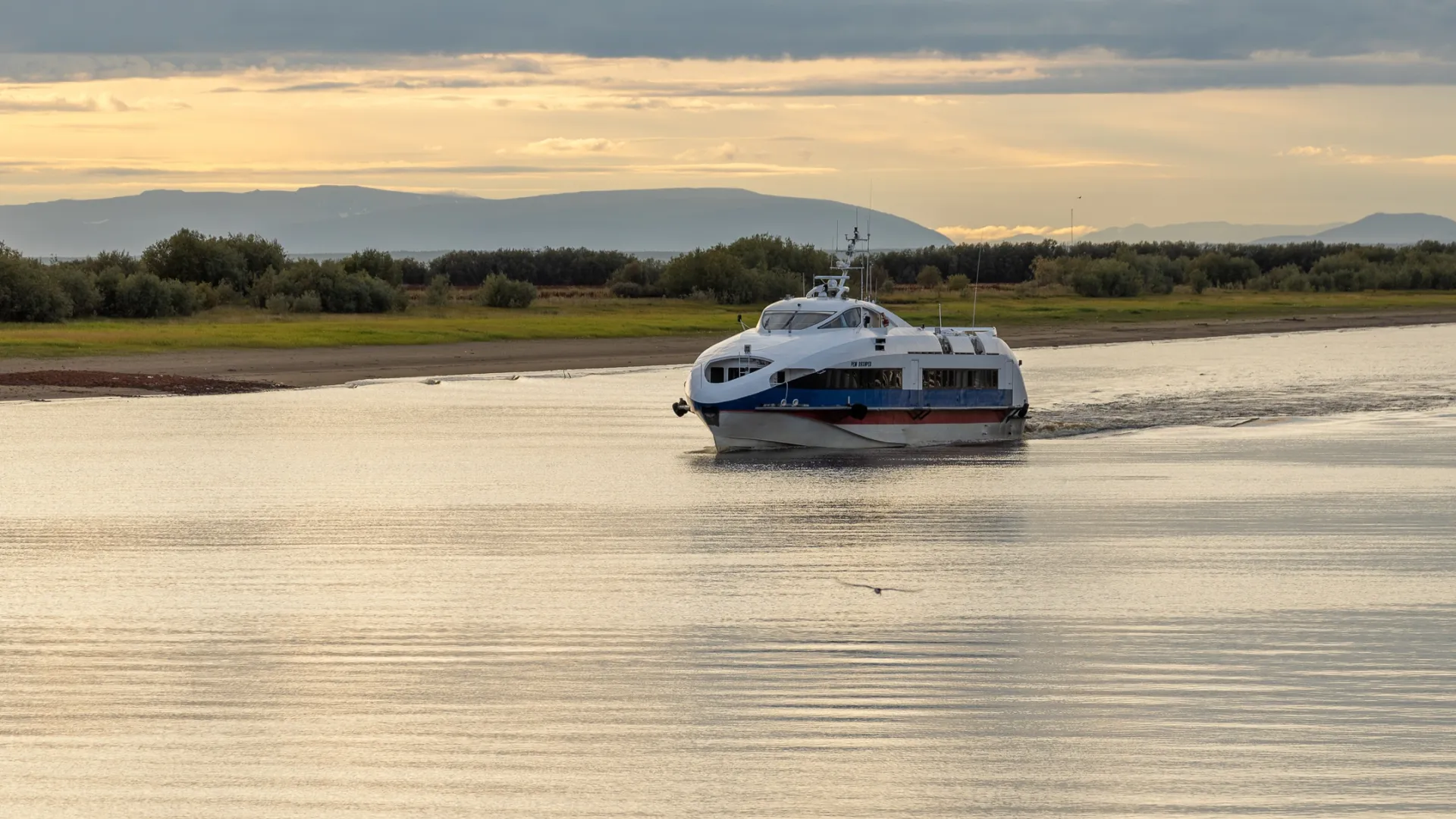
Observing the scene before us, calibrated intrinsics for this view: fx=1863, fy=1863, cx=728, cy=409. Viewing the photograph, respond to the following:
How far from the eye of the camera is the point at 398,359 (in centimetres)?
5041

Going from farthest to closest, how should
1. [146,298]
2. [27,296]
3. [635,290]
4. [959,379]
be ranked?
[635,290] < [146,298] < [27,296] < [959,379]

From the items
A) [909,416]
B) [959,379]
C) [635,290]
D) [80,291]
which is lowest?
[909,416]

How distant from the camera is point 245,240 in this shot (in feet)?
247

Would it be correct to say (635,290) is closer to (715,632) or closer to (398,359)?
(398,359)

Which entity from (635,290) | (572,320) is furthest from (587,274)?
(572,320)

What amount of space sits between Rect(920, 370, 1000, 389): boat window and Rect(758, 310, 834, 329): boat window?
6.84 feet

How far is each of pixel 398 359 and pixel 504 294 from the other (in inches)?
837

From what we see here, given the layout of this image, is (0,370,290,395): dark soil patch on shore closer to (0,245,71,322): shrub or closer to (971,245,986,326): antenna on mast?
(0,245,71,322): shrub

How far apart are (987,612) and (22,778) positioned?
790 centimetres

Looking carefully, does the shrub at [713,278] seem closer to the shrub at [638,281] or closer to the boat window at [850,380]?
the shrub at [638,281]

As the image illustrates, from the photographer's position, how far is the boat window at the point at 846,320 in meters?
32.1

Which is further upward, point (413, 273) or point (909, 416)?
point (413, 273)

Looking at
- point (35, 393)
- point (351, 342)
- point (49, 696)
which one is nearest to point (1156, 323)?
point (351, 342)

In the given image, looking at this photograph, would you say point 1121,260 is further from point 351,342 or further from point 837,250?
point 837,250
